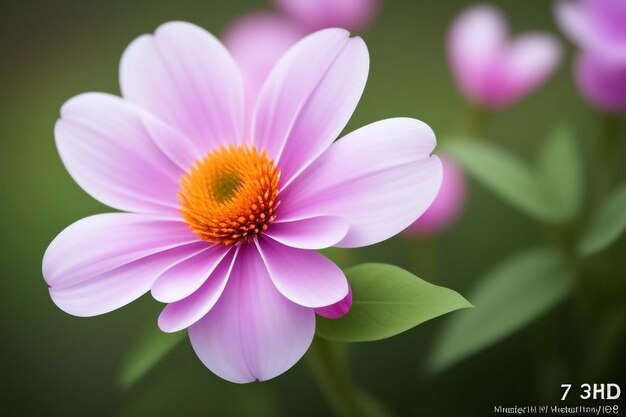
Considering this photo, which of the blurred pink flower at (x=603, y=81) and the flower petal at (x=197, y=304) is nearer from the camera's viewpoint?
the flower petal at (x=197, y=304)

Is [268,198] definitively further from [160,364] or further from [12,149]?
[12,149]

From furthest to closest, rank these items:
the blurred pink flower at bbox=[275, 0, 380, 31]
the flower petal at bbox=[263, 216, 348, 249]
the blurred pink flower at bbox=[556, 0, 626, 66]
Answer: the blurred pink flower at bbox=[275, 0, 380, 31]
the blurred pink flower at bbox=[556, 0, 626, 66]
the flower petal at bbox=[263, 216, 348, 249]

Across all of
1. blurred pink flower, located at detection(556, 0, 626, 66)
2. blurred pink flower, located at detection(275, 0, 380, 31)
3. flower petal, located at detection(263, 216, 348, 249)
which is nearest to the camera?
flower petal, located at detection(263, 216, 348, 249)

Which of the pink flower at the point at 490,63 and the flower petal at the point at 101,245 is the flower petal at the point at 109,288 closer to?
the flower petal at the point at 101,245

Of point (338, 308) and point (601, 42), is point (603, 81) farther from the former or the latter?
point (338, 308)

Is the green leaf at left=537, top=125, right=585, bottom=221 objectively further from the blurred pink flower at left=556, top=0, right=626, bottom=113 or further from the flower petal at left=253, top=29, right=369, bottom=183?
the flower petal at left=253, top=29, right=369, bottom=183

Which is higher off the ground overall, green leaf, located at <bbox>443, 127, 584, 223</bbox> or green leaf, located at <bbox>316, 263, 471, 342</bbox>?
green leaf, located at <bbox>443, 127, 584, 223</bbox>

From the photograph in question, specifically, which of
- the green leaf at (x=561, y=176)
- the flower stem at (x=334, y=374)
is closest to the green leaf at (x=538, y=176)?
the green leaf at (x=561, y=176)

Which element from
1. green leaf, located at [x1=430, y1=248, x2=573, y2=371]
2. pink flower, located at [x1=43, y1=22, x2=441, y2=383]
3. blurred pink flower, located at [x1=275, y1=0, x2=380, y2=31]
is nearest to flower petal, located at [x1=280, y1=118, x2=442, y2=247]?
pink flower, located at [x1=43, y1=22, x2=441, y2=383]

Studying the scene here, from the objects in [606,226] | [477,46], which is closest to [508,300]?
[606,226]
